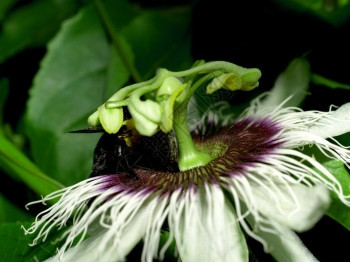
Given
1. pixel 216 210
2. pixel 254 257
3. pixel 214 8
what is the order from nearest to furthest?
1. pixel 216 210
2. pixel 254 257
3. pixel 214 8

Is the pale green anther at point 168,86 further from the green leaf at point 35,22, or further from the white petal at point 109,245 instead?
the green leaf at point 35,22

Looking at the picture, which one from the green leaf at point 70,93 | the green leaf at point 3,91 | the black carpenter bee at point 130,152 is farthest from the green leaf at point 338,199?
the green leaf at point 3,91

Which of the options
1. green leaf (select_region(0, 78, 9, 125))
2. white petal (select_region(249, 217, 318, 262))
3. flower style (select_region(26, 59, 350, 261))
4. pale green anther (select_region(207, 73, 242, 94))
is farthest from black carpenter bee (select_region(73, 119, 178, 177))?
green leaf (select_region(0, 78, 9, 125))

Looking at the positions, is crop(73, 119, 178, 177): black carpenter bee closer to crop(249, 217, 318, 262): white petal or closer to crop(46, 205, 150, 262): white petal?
crop(46, 205, 150, 262): white petal

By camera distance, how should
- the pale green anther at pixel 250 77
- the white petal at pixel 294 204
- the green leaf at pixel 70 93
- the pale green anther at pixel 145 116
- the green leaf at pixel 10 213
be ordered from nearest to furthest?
the white petal at pixel 294 204 < the pale green anther at pixel 145 116 < the pale green anther at pixel 250 77 < the green leaf at pixel 10 213 < the green leaf at pixel 70 93

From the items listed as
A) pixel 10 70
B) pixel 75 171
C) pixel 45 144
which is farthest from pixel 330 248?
pixel 10 70

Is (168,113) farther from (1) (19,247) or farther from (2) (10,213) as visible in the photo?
(2) (10,213)

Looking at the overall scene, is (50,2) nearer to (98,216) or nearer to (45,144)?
(45,144)
